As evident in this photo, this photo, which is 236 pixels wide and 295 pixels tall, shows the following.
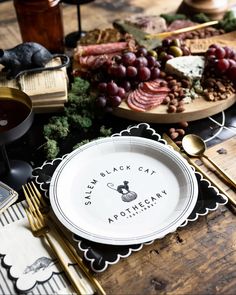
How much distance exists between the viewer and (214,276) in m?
0.68

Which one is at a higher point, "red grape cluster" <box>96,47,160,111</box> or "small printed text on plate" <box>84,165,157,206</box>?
"red grape cluster" <box>96,47,160,111</box>

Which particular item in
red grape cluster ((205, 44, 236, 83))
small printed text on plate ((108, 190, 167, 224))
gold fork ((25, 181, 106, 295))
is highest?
red grape cluster ((205, 44, 236, 83))

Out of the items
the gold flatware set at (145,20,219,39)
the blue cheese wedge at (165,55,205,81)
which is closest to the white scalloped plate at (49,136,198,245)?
the blue cheese wedge at (165,55,205,81)

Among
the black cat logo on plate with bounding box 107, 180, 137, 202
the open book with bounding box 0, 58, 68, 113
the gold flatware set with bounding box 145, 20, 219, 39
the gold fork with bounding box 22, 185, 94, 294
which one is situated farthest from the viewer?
the gold flatware set with bounding box 145, 20, 219, 39

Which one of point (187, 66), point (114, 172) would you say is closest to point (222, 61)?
point (187, 66)

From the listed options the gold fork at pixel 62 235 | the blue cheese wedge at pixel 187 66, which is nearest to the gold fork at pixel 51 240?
the gold fork at pixel 62 235

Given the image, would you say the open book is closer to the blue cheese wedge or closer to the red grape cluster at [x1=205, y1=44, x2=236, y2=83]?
the blue cheese wedge

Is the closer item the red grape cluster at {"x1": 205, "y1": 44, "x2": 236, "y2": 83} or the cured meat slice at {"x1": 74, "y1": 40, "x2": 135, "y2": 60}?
the red grape cluster at {"x1": 205, "y1": 44, "x2": 236, "y2": 83}

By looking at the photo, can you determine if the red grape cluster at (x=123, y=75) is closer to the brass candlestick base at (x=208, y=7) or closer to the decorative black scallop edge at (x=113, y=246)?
the decorative black scallop edge at (x=113, y=246)

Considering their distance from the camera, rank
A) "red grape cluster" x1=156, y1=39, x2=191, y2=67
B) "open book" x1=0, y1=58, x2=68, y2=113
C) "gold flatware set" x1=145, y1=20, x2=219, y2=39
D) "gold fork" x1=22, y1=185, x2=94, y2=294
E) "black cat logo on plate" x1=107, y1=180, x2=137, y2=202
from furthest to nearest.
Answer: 1. "gold flatware set" x1=145, y1=20, x2=219, y2=39
2. "red grape cluster" x1=156, y1=39, x2=191, y2=67
3. "open book" x1=0, y1=58, x2=68, y2=113
4. "black cat logo on plate" x1=107, y1=180, x2=137, y2=202
5. "gold fork" x1=22, y1=185, x2=94, y2=294

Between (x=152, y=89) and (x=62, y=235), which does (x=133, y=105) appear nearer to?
(x=152, y=89)

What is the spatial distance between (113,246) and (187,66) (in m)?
0.56

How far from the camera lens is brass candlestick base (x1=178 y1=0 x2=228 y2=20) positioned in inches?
53.6

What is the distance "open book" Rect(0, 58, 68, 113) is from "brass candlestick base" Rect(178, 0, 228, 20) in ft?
2.01
